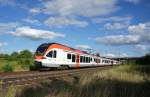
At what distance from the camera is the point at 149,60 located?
188 feet

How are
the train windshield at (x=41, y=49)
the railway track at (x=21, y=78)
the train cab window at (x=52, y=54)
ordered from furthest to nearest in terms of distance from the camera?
the train cab window at (x=52, y=54)
the train windshield at (x=41, y=49)
the railway track at (x=21, y=78)

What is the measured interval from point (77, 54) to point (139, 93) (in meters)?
23.6

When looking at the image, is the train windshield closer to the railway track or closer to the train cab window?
the train cab window

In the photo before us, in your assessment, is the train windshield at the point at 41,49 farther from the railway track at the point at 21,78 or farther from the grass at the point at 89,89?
the grass at the point at 89,89

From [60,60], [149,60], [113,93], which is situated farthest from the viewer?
[149,60]

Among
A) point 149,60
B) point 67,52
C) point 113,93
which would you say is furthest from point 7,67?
point 149,60

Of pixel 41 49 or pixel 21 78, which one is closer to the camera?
pixel 21 78

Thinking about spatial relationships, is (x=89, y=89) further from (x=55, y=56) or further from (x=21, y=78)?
(x=55, y=56)

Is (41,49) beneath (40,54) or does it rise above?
above

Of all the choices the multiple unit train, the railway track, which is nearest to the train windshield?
the multiple unit train

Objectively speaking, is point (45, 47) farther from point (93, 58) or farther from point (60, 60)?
point (93, 58)

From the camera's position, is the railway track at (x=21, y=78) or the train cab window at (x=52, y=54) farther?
the train cab window at (x=52, y=54)

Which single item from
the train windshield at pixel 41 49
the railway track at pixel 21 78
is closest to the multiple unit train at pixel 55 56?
the train windshield at pixel 41 49

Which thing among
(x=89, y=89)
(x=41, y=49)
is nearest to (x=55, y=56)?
(x=41, y=49)
